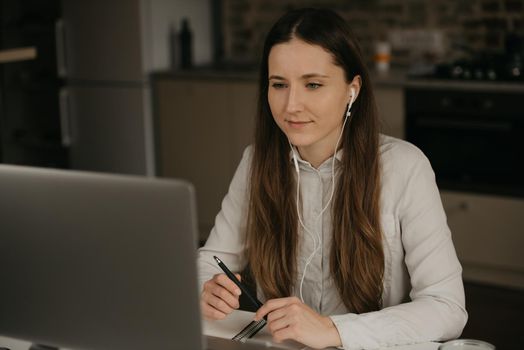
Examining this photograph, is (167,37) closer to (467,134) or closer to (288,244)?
(467,134)

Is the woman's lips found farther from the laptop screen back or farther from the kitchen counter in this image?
the kitchen counter

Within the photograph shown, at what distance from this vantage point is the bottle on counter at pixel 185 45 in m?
4.75

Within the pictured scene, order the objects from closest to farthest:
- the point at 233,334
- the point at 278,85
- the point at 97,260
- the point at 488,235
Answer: the point at 97,260 < the point at 233,334 < the point at 278,85 < the point at 488,235

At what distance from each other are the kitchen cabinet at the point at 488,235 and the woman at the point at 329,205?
196cm

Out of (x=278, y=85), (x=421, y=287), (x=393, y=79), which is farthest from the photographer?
(x=393, y=79)

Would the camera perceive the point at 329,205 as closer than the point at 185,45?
Yes

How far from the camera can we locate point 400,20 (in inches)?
180

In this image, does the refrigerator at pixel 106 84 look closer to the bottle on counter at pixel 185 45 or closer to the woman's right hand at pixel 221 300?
the bottle on counter at pixel 185 45

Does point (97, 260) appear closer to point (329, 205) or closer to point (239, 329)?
point (239, 329)

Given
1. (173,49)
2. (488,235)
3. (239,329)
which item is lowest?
(488,235)

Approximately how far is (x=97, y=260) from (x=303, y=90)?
2.42 ft

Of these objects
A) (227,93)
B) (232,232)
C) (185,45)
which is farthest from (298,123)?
(185,45)

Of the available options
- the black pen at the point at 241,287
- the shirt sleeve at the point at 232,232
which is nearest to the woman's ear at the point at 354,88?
the shirt sleeve at the point at 232,232

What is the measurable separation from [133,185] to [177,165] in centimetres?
353
